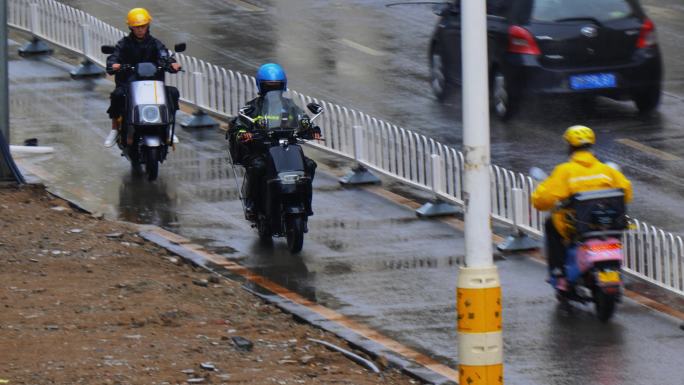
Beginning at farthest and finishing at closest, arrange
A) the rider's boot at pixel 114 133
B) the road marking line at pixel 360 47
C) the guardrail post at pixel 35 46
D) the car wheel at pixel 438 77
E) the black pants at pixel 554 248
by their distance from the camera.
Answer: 1. the road marking line at pixel 360 47
2. the guardrail post at pixel 35 46
3. the car wheel at pixel 438 77
4. the rider's boot at pixel 114 133
5. the black pants at pixel 554 248

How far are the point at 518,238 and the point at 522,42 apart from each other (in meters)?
6.09

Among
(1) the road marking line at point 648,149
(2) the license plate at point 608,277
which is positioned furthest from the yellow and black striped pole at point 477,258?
(1) the road marking line at point 648,149

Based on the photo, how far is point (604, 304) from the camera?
40.5 ft

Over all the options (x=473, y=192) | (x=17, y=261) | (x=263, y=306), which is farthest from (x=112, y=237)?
(x=473, y=192)

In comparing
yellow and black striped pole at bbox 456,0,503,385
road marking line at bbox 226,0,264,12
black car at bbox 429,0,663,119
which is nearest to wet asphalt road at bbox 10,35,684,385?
yellow and black striped pole at bbox 456,0,503,385

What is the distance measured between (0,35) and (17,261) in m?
4.38

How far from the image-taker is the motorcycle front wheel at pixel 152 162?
17516mm

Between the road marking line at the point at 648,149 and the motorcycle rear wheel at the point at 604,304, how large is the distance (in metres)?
6.50

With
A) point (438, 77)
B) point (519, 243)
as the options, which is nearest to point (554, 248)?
point (519, 243)

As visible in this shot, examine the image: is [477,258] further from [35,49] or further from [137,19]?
[35,49]

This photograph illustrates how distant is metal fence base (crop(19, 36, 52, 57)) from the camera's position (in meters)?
25.2

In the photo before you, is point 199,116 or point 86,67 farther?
point 86,67

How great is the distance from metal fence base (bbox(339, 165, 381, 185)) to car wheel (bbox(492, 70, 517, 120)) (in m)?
3.62

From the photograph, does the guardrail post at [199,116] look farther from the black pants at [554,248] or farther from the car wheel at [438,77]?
the black pants at [554,248]
